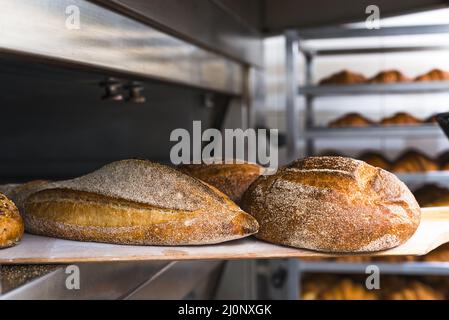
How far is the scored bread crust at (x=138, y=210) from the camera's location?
99 centimetres

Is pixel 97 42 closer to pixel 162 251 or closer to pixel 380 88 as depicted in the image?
pixel 162 251

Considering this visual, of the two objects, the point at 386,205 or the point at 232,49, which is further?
the point at 232,49

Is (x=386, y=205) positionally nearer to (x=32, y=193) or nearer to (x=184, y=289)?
(x=32, y=193)

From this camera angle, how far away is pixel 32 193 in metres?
1.13

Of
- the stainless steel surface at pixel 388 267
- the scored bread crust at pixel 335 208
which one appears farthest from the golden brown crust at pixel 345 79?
the scored bread crust at pixel 335 208

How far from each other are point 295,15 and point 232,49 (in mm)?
1232

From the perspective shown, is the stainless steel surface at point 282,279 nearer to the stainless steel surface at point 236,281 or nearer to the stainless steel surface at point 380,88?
the stainless steel surface at point 236,281

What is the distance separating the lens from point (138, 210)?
1.01 m

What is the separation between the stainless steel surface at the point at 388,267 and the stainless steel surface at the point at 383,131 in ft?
2.03

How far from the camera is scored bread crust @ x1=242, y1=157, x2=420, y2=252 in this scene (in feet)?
3.20

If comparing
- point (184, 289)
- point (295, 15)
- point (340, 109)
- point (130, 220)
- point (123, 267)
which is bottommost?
point (184, 289)

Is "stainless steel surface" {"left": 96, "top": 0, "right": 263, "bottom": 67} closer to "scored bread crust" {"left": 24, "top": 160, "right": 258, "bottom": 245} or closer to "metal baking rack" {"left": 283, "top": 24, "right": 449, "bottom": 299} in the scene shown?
"metal baking rack" {"left": 283, "top": 24, "right": 449, "bottom": 299}
